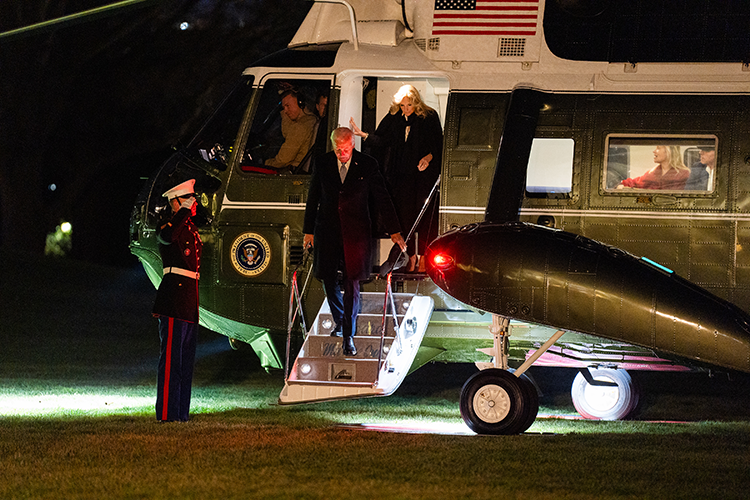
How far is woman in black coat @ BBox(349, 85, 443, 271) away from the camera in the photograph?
9266mm

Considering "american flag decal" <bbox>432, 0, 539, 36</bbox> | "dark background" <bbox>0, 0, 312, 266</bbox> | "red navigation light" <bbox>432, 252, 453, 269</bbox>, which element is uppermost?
"dark background" <bbox>0, 0, 312, 266</bbox>

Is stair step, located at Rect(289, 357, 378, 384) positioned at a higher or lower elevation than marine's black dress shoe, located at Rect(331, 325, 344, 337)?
lower

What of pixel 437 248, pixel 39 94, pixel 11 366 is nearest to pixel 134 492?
pixel 437 248

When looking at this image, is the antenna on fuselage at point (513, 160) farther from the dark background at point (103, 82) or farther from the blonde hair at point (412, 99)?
the dark background at point (103, 82)

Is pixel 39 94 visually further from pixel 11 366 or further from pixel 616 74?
pixel 616 74

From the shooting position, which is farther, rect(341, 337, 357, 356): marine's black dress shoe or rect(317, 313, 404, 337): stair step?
rect(317, 313, 404, 337): stair step

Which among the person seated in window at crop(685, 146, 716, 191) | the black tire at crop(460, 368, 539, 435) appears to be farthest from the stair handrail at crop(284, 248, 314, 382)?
the person seated in window at crop(685, 146, 716, 191)

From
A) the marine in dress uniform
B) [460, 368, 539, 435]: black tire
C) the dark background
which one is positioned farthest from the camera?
the dark background

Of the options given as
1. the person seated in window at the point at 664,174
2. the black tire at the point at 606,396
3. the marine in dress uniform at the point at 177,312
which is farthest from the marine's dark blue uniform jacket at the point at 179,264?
the black tire at the point at 606,396

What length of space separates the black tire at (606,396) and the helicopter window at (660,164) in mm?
2114

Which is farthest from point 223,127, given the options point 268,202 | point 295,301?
point 295,301

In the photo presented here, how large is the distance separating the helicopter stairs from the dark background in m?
11.5

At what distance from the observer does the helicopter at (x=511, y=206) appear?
7.84 meters

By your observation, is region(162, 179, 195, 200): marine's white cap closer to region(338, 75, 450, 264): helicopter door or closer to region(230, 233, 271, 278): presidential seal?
region(230, 233, 271, 278): presidential seal
